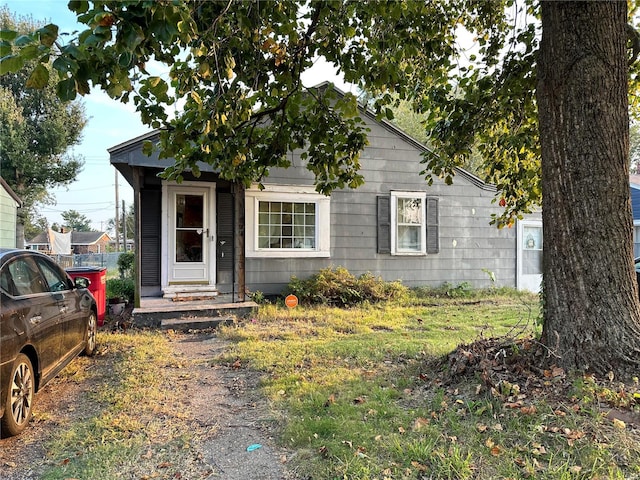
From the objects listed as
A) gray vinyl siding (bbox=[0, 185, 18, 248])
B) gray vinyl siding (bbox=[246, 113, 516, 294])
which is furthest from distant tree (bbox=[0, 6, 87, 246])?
gray vinyl siding (bbox=[246, 113, 516, 294])

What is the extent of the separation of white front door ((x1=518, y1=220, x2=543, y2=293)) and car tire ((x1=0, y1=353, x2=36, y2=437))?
10652 millimetres

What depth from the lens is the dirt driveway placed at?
8.31 feet

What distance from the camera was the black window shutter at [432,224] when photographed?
32.3 feet

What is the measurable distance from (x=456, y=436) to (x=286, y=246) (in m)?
6.41

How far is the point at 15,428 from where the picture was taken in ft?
9.55

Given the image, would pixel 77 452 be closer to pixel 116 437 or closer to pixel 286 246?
pixel 116 437

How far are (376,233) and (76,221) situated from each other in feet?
239

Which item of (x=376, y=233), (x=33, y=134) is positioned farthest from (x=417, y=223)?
(x=33, y=134)

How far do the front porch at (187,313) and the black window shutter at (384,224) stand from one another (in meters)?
3.57

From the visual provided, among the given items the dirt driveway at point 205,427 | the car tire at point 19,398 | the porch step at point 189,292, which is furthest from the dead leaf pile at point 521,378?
the porch step at point 189,292

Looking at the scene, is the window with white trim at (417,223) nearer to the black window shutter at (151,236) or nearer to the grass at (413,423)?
the grass at (413,423)

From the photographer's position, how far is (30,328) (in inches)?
123

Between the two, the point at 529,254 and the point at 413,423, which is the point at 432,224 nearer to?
the point at 529,254

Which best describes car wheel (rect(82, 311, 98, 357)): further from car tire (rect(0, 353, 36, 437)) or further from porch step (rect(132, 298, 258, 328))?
car tire (rect(0, 353, 36, 437))
